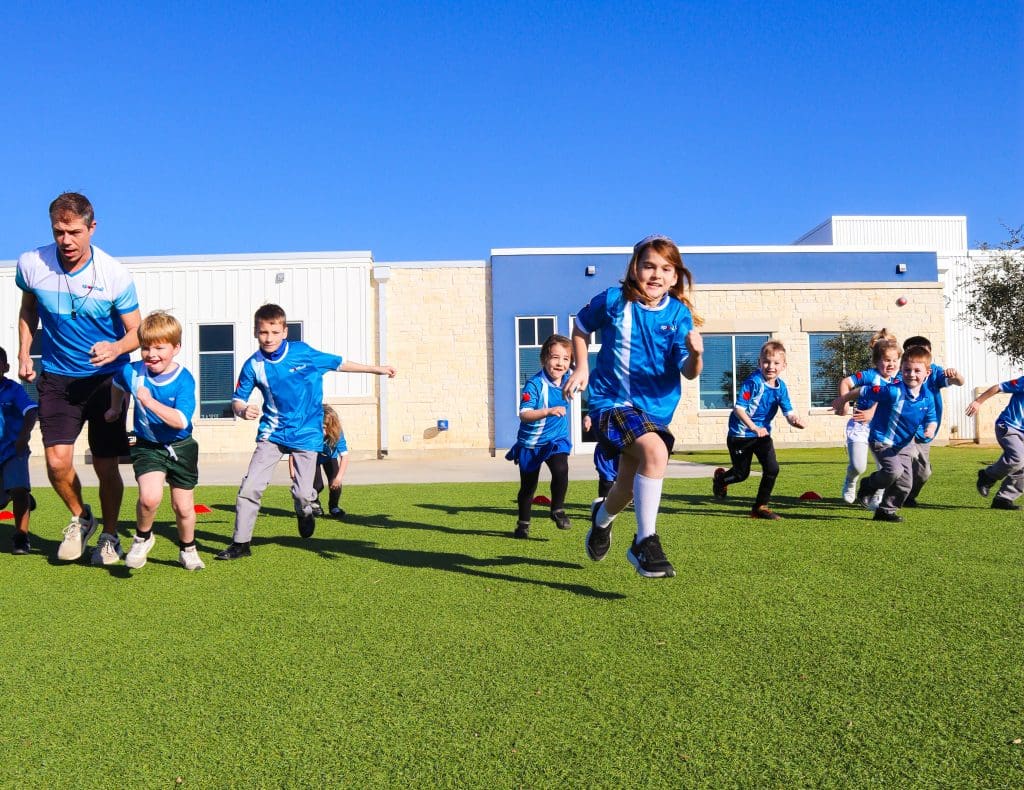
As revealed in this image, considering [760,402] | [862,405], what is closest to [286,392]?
[760,402]

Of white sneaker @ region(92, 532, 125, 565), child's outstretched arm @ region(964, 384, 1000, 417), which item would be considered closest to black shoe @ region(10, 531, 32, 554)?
white sneaker @ region(92, 532, 125, 565)

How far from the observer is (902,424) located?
7773mm

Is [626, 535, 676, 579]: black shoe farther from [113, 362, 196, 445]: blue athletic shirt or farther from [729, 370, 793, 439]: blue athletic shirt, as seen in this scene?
[729, 370, 793, 439]: blue athletic shirt

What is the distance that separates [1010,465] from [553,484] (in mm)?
4565

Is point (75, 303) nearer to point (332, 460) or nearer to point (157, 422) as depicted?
point (157, 422)

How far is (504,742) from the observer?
262 cm

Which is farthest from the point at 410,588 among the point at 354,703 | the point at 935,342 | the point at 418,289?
the point at 935,342

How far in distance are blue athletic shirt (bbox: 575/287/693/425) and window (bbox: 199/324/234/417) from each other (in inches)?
752

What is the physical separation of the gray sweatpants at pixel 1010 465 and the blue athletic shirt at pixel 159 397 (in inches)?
282

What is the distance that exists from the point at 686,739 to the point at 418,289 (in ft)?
67.4

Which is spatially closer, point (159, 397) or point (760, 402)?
point (159, 397)

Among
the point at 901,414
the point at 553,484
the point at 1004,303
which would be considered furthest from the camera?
the point at 1004,303

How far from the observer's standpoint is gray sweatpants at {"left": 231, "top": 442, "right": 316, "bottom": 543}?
6105mm

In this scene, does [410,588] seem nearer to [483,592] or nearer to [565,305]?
[483,592]
